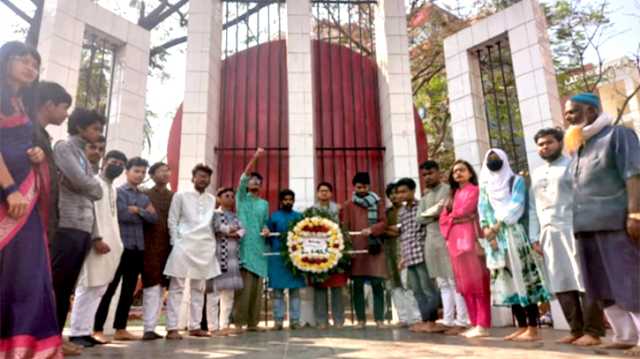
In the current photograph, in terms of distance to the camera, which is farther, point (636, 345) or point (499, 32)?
point (499, 32)

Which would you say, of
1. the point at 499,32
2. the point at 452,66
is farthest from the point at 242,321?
the point at 499,32

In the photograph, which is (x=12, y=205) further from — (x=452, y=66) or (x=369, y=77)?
(x=369, y=77)

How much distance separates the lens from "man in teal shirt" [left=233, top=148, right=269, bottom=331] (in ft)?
16.1

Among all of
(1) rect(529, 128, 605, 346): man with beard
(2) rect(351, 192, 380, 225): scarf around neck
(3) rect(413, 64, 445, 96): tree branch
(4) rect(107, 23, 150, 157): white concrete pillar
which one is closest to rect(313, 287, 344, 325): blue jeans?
(2) rect(351, 192, 380, 225): scarf around neck

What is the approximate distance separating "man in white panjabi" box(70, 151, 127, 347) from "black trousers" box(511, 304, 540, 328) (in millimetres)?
3510

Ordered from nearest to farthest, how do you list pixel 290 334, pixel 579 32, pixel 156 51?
1. pixel 290 334
2. pixel 579 32
3. pixel 156 51

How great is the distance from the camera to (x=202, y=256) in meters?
4.54

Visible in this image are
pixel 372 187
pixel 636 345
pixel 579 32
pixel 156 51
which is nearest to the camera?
pixel 636 345

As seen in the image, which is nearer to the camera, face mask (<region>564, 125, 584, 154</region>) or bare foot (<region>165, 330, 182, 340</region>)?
face mask (<region>564, 125, 584, 154</region>)

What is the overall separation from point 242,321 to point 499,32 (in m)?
4.87

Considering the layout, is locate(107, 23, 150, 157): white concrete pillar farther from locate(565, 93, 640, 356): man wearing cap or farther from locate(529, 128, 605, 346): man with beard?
locate(565, 93, 640, 356): man wearing cap

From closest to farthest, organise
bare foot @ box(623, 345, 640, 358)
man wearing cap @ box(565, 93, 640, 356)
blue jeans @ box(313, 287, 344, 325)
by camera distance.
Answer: bare foot @ box(623, 345, 640, 358), man wearing cap @ box(565, 93, 640, 356), blue jeans @ box(313, 287, 344, 325)

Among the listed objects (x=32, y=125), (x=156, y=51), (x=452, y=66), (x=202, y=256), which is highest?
(x=156, y=51)

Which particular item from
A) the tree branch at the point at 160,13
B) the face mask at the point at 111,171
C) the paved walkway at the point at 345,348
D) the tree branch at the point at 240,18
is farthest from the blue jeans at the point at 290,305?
the tree branch at the point at 160,13
